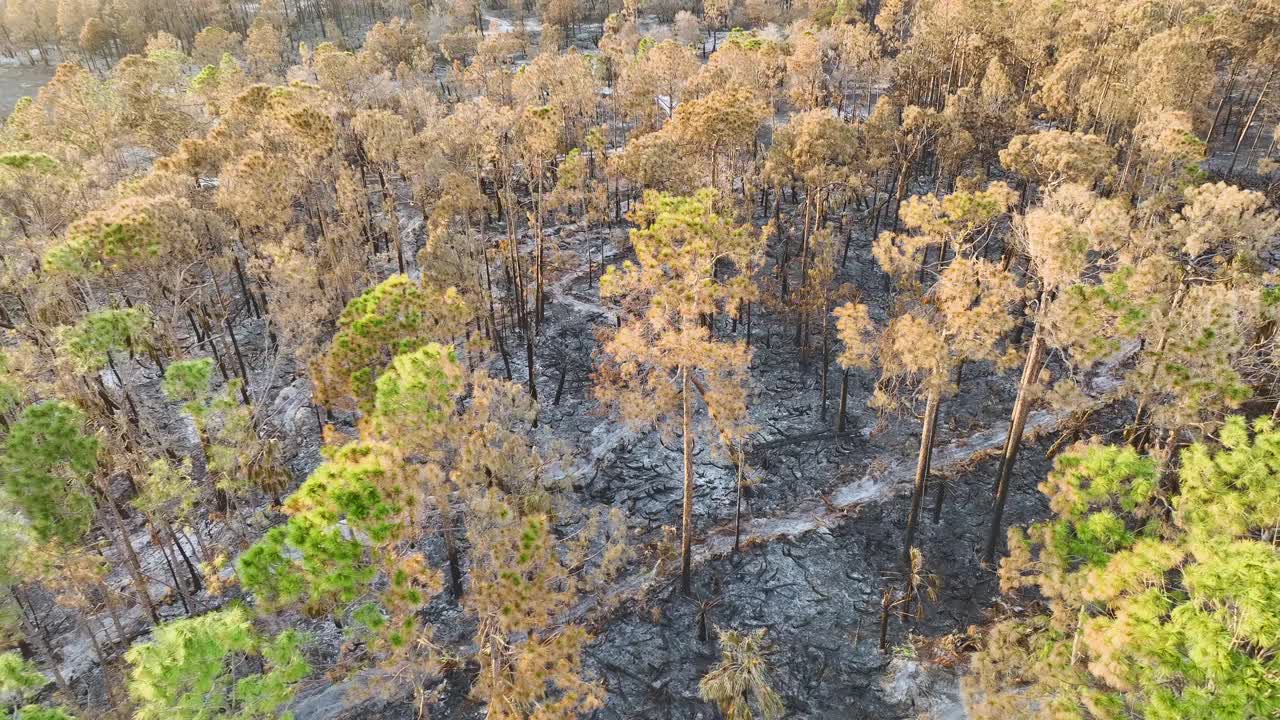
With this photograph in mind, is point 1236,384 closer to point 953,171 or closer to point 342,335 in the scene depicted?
point 342,335

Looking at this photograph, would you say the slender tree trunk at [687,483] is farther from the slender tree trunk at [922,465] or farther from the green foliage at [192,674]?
the green foliage at [192,674]

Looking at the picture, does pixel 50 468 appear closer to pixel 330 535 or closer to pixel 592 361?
pixel 330 535

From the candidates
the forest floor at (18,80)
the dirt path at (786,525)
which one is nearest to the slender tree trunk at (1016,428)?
the dirt path at (786,525)

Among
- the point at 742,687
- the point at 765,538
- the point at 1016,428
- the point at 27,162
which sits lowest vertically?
the point at 765,538

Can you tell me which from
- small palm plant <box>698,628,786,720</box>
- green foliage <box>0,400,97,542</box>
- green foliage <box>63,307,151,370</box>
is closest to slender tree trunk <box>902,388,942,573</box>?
small palm plant <box>698,628,786,720</box>

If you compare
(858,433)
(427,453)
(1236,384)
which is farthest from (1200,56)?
(427,453)

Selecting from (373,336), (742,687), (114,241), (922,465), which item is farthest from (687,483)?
(114,241)
